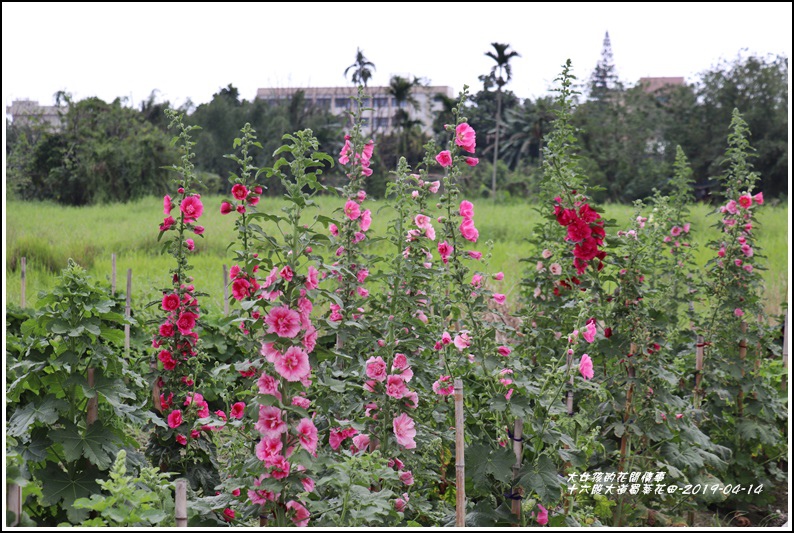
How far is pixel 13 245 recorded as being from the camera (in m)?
8.25

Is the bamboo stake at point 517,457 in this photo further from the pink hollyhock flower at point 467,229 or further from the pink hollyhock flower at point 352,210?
the pink hollyhock flower at point 352,210

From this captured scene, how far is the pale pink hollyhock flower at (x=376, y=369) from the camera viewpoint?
1929mm

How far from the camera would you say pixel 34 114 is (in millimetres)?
12891

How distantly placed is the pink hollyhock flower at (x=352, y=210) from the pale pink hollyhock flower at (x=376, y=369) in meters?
0.62

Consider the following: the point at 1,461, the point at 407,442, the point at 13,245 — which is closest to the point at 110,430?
the point at 1,461

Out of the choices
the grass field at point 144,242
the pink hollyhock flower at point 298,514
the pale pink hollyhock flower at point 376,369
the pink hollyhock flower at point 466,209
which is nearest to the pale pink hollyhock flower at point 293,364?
the pink hollyhock flower at point 298,514

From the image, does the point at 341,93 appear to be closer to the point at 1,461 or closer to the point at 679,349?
the point at 679,349

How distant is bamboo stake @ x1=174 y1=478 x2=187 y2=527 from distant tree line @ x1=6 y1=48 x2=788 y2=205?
28.4ft

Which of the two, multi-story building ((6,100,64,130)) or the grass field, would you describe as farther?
multi-story building ((6,100,64,130))

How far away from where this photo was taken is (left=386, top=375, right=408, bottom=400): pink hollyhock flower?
6.27 ft

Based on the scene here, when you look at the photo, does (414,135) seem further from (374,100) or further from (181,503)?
(181,503)

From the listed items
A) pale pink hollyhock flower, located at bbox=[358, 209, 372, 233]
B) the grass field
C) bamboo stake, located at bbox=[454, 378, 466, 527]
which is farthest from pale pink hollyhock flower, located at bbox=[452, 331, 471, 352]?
the grass field

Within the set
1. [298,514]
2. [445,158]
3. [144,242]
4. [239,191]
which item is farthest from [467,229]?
[144,242]

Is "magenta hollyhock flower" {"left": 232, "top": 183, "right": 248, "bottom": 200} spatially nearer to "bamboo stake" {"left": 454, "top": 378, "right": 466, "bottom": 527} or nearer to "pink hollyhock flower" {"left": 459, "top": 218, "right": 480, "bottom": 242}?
"pink hollyhock flower" {"left": 459, "top": 218, "right": 480, "bottom": 242}
